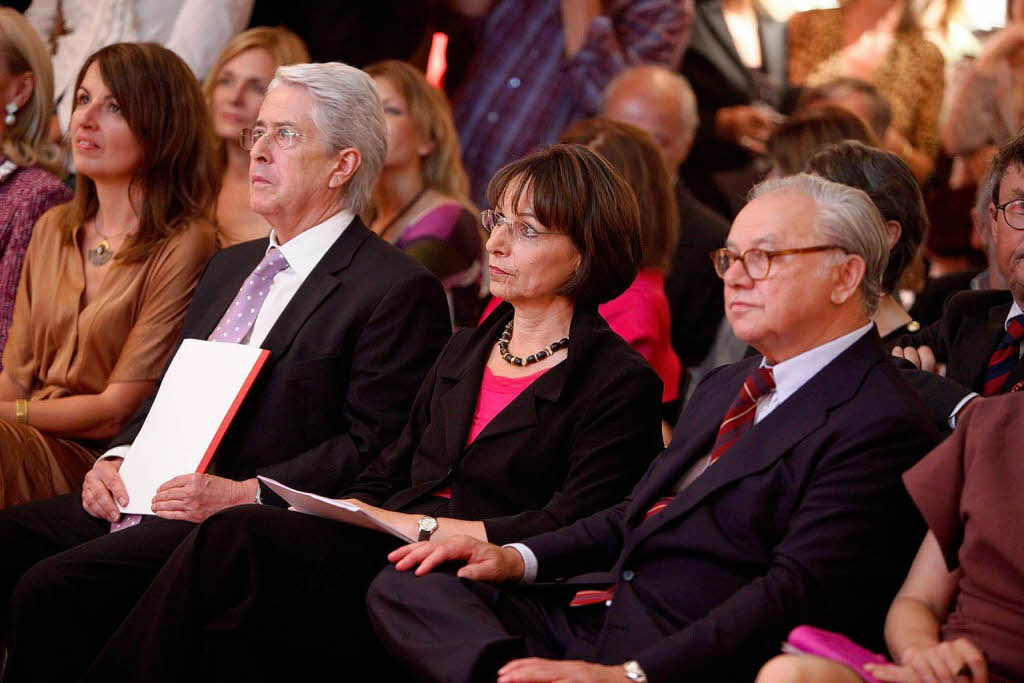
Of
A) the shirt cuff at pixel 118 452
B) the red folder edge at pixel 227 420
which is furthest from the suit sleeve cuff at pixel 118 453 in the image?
the red folder edge at pixel 227 420

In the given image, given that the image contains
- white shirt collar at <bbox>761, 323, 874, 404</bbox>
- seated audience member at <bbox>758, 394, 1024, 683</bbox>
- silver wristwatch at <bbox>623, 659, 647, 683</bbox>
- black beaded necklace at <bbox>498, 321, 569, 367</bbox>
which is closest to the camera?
seated audience member at <bbox>758, 394, 1024, 683</bbox>

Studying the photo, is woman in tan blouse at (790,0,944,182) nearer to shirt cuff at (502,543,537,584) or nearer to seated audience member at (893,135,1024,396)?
seated audience member at (893,135,1024,396)

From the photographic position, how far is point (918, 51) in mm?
6621

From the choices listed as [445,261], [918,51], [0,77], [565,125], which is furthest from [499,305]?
[918,51]

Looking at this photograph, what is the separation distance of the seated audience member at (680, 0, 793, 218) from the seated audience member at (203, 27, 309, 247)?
2.05 m

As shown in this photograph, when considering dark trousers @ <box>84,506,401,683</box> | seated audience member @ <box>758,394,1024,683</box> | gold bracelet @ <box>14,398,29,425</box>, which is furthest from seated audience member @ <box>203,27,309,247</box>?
seated audience member @ <box>758,394,1024,683</box>

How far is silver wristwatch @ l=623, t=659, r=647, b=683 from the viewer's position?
2324 mm

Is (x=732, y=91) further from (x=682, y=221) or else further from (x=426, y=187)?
(x=426, y=187)

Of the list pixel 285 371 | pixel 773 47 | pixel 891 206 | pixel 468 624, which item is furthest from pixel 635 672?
pixel 773 47

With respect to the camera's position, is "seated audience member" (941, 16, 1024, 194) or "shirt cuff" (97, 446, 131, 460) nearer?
"shirt cuff" (97, 446, 131, 460)

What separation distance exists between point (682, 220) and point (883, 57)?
7.54 ft

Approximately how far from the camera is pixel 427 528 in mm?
2848

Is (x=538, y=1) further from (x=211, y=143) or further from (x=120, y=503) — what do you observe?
(x=120, y=503)

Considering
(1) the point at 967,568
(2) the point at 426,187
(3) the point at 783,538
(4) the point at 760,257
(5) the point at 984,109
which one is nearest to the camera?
(1) the point at 967,568
